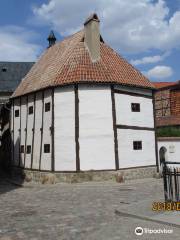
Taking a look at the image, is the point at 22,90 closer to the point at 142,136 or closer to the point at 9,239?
the point at 142,136

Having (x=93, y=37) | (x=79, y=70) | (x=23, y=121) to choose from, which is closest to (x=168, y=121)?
(x=93, y=37)

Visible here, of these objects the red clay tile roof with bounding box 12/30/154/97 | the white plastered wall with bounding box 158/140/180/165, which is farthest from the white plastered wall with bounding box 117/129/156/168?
the red clay tile roof with bounding box 12/30/154/97

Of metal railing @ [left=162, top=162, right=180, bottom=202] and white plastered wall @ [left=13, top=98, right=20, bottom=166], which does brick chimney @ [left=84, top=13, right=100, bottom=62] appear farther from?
metal railing @ [left=162, top=162, right=180, bottom=202]

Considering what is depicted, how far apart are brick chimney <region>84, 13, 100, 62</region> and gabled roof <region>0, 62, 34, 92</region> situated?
18.8m

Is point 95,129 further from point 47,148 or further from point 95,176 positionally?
point 47,148

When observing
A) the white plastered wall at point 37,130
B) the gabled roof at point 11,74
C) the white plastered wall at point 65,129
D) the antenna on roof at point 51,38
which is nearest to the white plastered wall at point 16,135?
the white plastered wall at point 37,130

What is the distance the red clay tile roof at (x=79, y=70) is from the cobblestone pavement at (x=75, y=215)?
6950 millimetres

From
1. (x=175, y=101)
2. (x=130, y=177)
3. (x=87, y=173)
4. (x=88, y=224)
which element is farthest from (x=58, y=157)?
(x=175, y=101)

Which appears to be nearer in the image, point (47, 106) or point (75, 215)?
point (75, 215)

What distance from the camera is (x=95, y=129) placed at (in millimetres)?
19359

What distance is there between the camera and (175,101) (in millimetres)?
29172

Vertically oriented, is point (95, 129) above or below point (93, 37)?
below

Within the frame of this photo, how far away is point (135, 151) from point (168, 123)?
24.5 ft

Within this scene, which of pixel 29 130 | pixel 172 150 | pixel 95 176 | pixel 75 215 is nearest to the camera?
pixel 75 215
